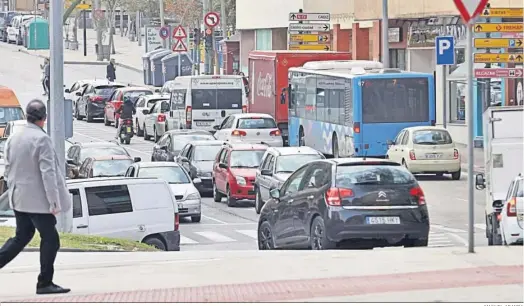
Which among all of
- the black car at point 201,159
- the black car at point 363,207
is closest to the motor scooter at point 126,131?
the black car at point 201,159

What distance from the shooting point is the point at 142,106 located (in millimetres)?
50500

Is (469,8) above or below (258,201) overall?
above

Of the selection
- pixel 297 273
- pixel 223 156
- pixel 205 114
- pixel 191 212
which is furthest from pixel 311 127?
pixel 297 273

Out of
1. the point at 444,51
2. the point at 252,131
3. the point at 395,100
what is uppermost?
the point at 444,51

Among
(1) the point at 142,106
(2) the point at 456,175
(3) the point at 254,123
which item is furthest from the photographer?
(1) the point at 142,106

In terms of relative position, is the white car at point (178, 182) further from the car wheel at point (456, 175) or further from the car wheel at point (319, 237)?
the car wheel at point (319, 237)

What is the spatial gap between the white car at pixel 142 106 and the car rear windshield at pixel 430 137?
17619 millimetres

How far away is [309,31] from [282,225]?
1492 inches

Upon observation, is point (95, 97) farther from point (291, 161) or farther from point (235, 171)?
point (291, 161)

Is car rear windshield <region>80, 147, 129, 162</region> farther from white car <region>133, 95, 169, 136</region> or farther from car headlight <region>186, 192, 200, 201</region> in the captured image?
white car <region>133, 95, 169, 136</region>

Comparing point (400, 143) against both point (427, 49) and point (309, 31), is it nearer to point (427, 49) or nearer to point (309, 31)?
point (427, 49)

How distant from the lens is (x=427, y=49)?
4862 centimetres

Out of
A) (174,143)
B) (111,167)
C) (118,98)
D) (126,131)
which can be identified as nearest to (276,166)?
(111,167)

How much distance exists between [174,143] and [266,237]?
56.1ft
